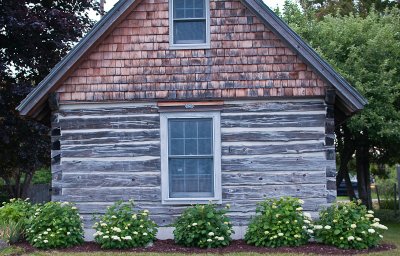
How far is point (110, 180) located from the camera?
13180 millimetres

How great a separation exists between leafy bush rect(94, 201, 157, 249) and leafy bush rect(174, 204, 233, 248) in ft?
2.01

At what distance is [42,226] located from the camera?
1193 cm

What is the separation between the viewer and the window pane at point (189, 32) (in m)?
13.3

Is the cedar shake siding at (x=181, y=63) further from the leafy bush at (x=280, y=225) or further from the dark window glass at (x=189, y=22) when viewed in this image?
the leafy bush at (x=280, y=225)

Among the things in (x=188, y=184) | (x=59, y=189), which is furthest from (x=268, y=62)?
(x=59, y=189)

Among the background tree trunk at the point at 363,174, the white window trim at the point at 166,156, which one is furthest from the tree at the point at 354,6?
the white window trim at the point at 166,156

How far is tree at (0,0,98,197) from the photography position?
19.3m

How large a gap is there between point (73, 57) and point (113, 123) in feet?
5.51

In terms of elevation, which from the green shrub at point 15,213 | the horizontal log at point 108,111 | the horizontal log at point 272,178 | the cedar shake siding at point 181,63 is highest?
the cedar shake siding at point 181,63

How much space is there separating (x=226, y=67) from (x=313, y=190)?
3.27m

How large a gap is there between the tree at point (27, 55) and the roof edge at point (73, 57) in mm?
6822

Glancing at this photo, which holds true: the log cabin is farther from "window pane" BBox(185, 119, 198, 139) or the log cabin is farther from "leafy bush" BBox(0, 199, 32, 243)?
"leafy bush" BBox(0, 199, 32, 243)

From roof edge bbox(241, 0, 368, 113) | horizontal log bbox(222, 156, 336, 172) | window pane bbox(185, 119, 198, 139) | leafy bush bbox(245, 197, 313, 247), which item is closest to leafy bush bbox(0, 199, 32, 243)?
window pane bbox(185, 119, 198, 139)

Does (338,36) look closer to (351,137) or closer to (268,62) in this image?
(351,137)
